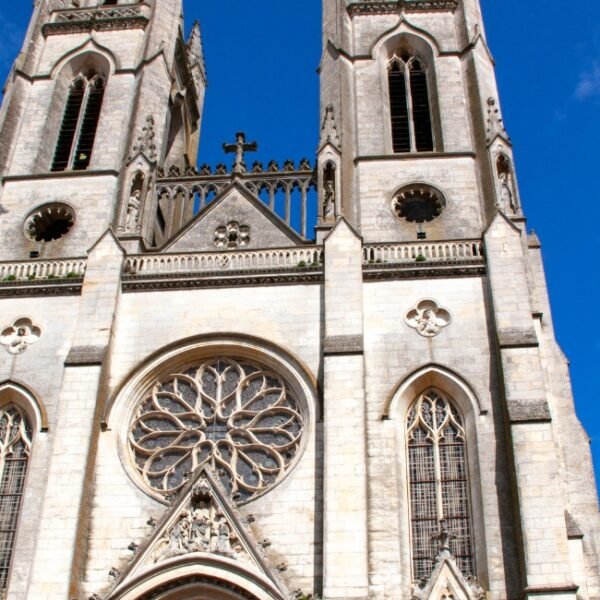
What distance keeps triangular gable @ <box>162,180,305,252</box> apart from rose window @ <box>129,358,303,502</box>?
11.5ft

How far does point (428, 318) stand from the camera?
64.9 feet

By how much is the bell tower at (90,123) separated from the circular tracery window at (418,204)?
5725 mm

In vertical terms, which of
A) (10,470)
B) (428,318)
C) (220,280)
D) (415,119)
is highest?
(415,119)

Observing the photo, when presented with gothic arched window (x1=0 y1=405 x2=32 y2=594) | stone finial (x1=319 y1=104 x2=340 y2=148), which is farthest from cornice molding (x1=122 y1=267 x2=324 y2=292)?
stone finial (x1=319 y1=104 x2=340 y2=148)

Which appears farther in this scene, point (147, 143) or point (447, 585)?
point (147, 143)

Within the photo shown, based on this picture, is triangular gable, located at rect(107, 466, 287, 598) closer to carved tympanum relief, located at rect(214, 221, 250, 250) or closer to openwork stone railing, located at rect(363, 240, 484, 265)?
openwork stone railing, located at rect(363, 240, 484, 265)

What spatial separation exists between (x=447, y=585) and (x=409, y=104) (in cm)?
1318

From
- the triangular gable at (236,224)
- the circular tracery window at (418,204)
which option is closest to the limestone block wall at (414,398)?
the circular tracery window at (418,204)

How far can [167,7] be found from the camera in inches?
1118

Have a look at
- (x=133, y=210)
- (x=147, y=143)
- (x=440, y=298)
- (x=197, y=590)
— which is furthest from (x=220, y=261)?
(x=197, y=590)

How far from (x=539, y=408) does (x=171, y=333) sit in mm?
7313

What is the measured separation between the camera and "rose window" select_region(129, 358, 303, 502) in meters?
18.4

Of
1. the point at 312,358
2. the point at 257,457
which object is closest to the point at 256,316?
the point at 312,358

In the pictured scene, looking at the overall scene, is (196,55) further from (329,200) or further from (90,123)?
(329,200)
